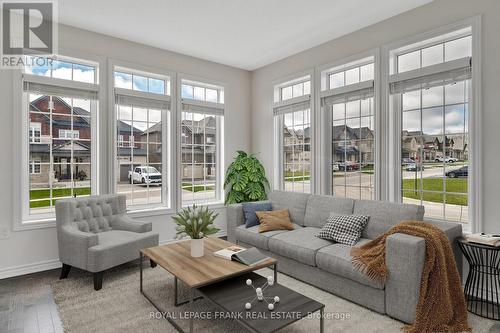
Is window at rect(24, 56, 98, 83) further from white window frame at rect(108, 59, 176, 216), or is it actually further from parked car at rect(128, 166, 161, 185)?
parked car at rect(128, 166, 161, 185)

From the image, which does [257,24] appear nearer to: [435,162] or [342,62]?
[342,62]

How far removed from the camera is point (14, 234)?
3469 mm

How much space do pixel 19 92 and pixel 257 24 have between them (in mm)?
2905

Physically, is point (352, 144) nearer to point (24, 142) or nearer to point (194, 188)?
point (194, 188)

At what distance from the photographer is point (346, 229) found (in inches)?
125

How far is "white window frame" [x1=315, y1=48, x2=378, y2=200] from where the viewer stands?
3713 millimetres

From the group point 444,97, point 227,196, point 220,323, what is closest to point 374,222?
point 444,97

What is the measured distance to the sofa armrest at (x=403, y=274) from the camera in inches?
91.0

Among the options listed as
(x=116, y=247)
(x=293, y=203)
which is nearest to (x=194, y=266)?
(x=116, y=247)

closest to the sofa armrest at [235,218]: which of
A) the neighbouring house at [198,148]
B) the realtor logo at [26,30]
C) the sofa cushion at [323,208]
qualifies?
the sofa cushion at [323,208]

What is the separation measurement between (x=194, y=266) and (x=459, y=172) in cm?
284

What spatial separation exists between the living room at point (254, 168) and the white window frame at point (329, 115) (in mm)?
25

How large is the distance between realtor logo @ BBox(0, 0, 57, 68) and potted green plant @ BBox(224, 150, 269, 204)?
2929mm

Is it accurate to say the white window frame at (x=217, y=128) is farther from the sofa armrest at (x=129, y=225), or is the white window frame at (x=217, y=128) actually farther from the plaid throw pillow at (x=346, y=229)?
the plaid throw pillow at (x=346, y=229)
